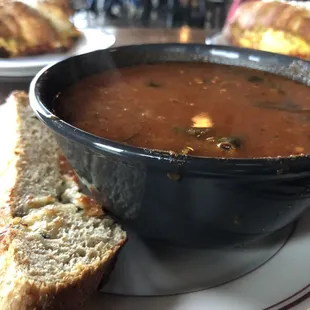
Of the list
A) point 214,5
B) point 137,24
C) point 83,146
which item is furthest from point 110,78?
point 137,24

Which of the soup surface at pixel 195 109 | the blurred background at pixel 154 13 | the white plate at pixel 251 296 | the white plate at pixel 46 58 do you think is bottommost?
the blurred background at pixel 154 13

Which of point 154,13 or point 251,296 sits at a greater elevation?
point 251,296

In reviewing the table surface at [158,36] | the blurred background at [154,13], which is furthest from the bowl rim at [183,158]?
the blurred background at [154,13]

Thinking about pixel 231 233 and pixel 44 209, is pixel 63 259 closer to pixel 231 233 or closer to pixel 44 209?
pixel 44 209

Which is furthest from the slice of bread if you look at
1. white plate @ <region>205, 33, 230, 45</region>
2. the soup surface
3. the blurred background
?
the blurred background

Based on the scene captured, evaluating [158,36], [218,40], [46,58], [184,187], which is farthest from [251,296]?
[158,36]

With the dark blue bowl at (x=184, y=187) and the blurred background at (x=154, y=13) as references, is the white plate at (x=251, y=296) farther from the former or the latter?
the blurred background at (x=154, y=13)

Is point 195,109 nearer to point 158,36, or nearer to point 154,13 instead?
point 158,36
